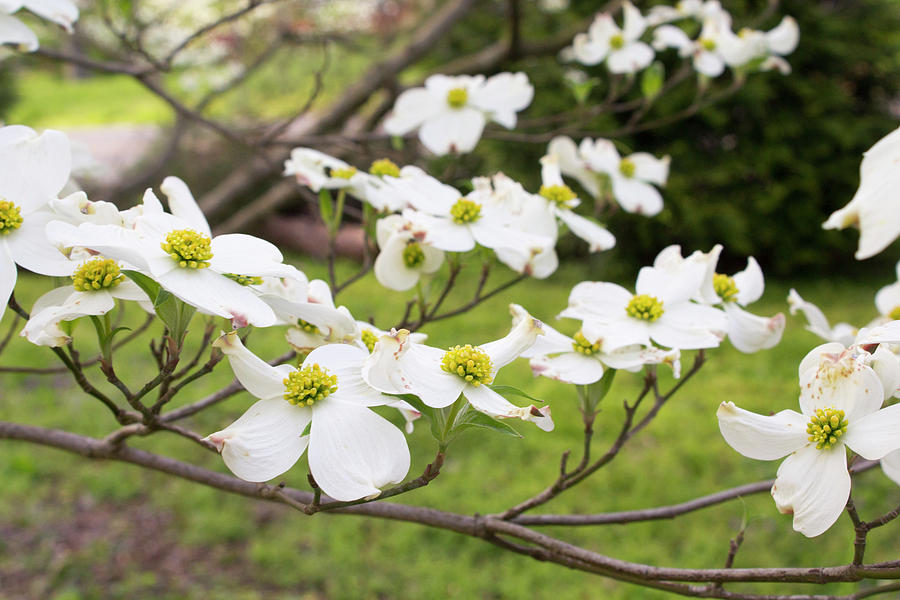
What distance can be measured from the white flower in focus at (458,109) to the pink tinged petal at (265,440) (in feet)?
1.91

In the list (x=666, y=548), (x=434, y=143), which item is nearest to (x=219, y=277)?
(x=434, y=143)

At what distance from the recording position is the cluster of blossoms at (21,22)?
28.3 inches

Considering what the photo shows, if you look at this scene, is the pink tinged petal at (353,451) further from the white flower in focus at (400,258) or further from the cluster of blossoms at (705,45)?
the cluster of blossoms at (705,45)

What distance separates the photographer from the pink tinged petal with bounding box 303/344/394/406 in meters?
0.49

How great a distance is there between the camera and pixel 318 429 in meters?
0.48

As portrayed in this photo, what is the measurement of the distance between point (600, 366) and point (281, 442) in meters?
0.25

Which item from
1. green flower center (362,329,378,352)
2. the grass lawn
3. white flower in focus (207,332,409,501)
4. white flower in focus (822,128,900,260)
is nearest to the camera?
white flower in focus (822,128,900,260)

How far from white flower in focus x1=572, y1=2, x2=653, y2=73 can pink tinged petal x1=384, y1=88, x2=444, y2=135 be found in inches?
17.1

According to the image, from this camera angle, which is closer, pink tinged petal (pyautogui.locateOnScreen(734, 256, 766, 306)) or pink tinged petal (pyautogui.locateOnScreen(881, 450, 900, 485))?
pink tinged petal (pyautogui.locateOnScreen(881, 450, 900, 485))

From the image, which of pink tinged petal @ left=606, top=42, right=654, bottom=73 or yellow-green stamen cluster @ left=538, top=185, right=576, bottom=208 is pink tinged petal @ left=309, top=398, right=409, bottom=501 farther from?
pink tinged petal @ left=606, top=42, right=654, bottom=73

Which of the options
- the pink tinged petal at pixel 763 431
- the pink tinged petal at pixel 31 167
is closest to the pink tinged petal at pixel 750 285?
the pink tinged petal at pixel 763 431

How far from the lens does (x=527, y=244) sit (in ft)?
2.23

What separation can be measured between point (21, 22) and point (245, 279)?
0.44 meters

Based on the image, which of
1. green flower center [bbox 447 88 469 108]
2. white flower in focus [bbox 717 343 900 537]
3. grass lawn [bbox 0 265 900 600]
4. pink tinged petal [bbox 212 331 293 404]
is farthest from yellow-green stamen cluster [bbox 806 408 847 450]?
grass lawn [bbox 0 265 900 600]
